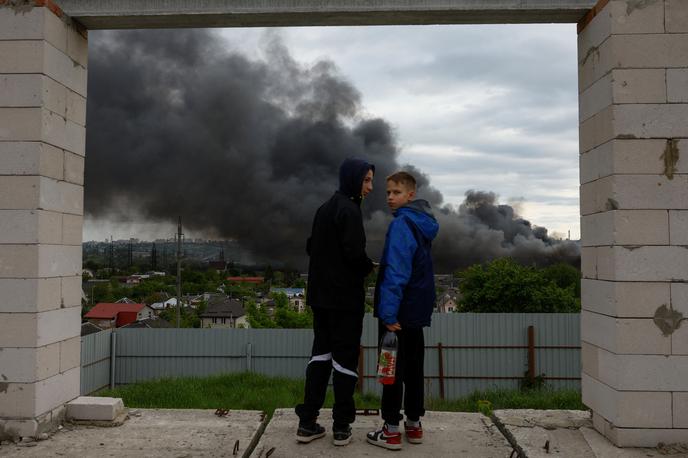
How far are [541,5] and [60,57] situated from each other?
3.58 meters

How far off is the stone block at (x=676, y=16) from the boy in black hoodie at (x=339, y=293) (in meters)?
2.23

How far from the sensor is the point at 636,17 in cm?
373

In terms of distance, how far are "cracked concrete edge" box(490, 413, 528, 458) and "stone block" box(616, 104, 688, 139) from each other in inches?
86.3

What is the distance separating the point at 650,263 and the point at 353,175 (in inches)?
80.4

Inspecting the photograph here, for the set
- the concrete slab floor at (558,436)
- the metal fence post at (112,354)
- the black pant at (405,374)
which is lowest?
the metal fence post at (112,354)

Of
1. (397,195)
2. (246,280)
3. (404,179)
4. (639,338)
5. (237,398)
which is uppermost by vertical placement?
(404,179)

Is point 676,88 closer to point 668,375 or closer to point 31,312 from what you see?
point 668,375

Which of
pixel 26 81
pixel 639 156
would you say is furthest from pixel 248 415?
pixel 639 156

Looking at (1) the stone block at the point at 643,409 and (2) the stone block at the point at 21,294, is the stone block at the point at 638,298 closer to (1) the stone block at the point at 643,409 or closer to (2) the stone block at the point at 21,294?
(1) the stone block at the point at 643,409

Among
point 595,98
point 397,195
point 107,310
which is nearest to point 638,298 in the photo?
point 595,98

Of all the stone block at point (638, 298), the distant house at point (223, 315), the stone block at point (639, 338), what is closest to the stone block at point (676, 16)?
the stone block at point (638, 298)

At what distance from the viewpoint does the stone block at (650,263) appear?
363 cm

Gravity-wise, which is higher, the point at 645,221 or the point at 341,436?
the point at 645,221

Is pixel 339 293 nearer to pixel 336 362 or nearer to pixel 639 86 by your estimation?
pixel 336 362
